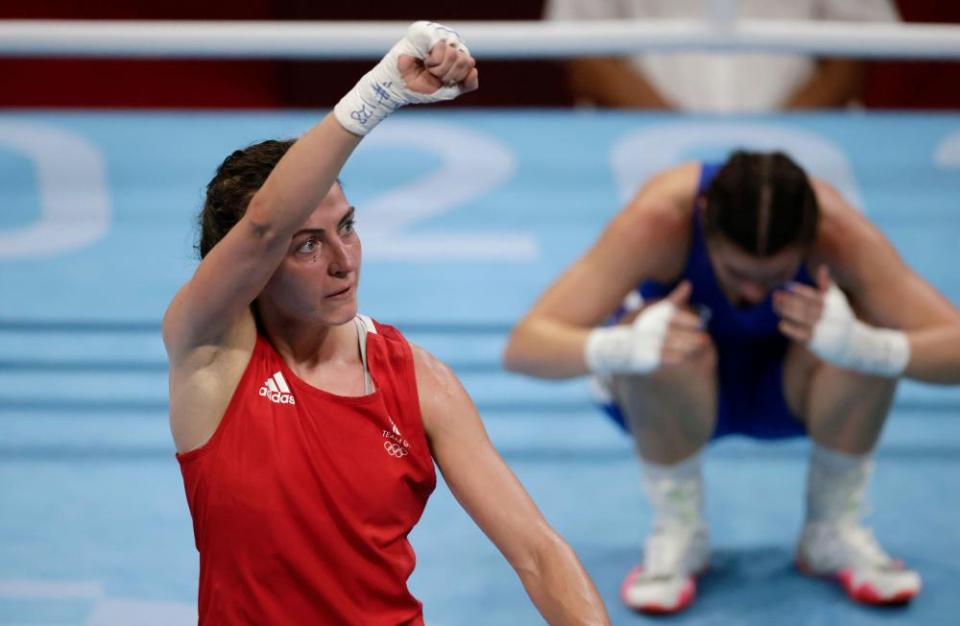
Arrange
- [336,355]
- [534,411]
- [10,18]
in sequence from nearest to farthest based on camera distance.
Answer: [336,355]
[534,411]
[10,18]

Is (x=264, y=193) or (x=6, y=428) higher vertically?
(x=264, y=193)

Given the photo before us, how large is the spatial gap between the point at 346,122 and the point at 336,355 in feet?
1.25

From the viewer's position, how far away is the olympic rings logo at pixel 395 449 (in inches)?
71.4

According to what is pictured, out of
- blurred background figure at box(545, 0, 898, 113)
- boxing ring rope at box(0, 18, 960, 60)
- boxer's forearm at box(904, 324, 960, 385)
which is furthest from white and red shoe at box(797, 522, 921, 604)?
blurred background figure at box(545, 0, 898, 113)

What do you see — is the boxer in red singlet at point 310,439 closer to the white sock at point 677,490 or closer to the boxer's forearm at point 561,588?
the boxer's forearm at point 561,588

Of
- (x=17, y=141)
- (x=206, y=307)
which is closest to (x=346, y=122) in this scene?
(x=206, y=307)

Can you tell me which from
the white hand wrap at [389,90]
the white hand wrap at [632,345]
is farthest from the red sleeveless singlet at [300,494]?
the white hand wrap at [632,345]

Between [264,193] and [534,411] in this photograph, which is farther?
[534,411]

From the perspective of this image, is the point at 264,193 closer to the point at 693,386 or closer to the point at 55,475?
the point at 693,386

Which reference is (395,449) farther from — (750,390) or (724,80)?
(724,80)

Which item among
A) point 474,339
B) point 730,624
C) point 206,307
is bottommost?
point 730,624

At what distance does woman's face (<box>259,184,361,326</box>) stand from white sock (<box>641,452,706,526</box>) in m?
1.08

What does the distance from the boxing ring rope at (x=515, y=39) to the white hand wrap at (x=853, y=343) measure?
1025 millimetres

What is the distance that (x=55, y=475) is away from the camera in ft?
9.77
